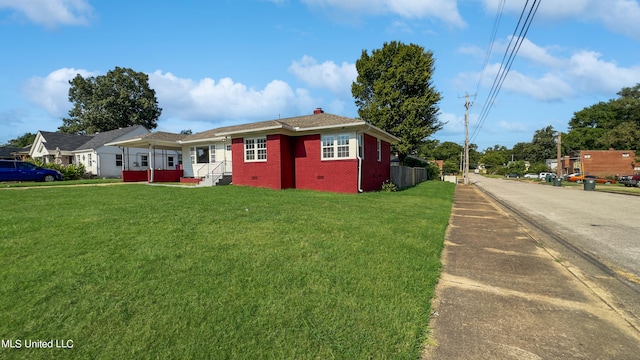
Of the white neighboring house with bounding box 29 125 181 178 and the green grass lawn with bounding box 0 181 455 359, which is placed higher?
the white neighboring house with bounding box 29 125 181 178

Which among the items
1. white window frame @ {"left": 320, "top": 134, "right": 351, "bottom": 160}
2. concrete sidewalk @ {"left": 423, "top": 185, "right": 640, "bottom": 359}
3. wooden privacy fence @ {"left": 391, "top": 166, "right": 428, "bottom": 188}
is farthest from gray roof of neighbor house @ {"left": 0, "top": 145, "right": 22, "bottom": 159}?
concrete sidewalk @ {"left": 423, "top": 185, "right": 640, "bottom": 359}

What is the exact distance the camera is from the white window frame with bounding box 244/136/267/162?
16641mm

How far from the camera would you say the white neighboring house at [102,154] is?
2891 centimetres

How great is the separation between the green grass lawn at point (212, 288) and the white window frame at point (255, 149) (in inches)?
417

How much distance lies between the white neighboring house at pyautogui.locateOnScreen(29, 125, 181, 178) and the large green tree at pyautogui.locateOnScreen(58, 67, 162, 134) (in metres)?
8.54

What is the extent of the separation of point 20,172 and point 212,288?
2541 centimetres

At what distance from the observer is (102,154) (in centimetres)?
2923

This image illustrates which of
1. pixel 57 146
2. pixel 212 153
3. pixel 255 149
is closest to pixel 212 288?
pixel 255 149

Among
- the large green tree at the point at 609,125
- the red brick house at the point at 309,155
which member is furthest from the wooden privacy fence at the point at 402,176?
the large green tree at the point at 609,125

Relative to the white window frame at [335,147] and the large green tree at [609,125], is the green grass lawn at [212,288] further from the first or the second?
the large green tree at [609,125]

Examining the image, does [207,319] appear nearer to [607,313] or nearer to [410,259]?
[410,259]

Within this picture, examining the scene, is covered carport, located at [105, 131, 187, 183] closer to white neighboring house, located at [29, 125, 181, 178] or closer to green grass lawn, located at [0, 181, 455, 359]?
white neighboring house, located at [29, 125, 181, 178]

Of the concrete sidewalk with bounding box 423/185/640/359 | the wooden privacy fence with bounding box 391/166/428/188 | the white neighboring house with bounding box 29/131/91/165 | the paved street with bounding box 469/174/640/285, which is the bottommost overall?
the paved street with bounding box 469/174/640/285

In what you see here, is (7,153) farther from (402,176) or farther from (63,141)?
(402,176)
